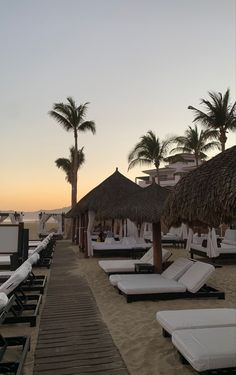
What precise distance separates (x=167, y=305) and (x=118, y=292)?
1609 millimetres

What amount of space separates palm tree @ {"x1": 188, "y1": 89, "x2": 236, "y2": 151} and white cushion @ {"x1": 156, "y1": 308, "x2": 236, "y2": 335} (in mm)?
20096

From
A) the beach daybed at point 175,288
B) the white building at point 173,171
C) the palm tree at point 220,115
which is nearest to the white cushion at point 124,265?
the beach daybed at point 175,288

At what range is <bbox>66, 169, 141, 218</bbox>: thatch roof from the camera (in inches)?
659

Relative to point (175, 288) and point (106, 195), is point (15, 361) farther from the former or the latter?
point (106, 195)

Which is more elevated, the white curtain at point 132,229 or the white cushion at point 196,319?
the white curtain at point 132,229

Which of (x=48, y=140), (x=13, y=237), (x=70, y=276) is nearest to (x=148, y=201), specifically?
(x=70, y=276)

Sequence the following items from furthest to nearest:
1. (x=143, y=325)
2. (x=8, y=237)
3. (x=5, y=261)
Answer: (x=8, y=237)
(x=5, y=261)
(x=143, y=325)

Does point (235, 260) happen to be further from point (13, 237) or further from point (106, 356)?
point (106, 356)

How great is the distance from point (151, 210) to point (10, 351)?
631cm

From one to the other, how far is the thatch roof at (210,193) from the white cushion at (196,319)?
1.23 metres

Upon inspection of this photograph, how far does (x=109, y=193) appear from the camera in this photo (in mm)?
17484

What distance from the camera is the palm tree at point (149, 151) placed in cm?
3050

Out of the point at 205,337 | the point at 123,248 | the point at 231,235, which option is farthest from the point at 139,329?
the point at 231,235

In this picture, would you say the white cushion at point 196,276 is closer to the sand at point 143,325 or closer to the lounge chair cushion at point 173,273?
the lounge chair cushion at point 173,273
